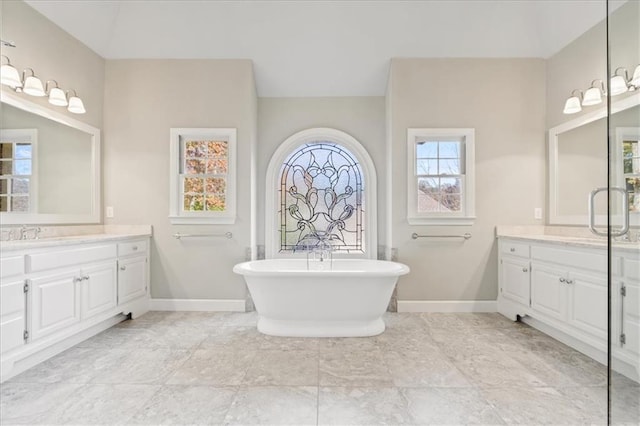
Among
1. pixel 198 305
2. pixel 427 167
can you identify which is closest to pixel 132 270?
pixel 198 305

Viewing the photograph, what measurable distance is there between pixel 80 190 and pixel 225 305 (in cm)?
187

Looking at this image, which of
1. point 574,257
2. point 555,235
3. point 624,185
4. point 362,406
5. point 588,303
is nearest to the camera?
point 624,185

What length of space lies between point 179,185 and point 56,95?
4.21 feet

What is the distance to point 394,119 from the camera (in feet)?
11.5

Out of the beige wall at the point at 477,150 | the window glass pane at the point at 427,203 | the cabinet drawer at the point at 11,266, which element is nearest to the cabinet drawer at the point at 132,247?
the cabinet drawer at the point at 11,266

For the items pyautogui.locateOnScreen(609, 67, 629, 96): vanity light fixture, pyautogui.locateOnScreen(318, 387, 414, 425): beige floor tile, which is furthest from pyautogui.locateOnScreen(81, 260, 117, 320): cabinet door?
pyautogui.locateOnScreen(609, 67, 629, 96): vanity light fixture

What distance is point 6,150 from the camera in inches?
97.4

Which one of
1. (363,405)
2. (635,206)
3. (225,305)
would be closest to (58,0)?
(225,305)

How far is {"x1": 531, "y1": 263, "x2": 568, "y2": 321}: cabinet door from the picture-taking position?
2572 mm

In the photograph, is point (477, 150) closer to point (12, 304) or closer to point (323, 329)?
point (323, 329)

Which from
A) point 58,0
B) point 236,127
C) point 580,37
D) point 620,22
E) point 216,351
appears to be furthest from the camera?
point 236,127

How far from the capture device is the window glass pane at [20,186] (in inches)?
98.5

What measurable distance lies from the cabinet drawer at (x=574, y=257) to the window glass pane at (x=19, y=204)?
14.4 feet

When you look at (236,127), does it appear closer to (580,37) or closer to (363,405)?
(363,405)
